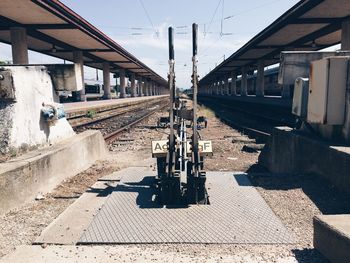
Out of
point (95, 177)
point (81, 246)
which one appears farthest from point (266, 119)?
point (81, 246)

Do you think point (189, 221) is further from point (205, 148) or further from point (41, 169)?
point (41, 169)

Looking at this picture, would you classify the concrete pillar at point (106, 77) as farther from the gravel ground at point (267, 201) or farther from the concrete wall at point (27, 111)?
the concrete wall at point (27, 111)

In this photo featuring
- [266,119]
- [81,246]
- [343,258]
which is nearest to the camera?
[343,258]

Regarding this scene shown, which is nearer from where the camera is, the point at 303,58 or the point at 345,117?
the point at 345,117

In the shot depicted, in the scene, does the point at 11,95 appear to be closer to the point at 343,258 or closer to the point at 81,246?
the point at 81,246

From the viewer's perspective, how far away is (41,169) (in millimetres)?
5109

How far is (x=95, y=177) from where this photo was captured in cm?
657

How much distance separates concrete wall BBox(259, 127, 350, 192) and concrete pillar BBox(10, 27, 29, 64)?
2095 cm

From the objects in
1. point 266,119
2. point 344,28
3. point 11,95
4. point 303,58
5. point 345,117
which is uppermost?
point 344,28

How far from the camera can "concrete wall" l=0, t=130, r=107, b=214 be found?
424 centimetres

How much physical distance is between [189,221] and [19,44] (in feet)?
76.0

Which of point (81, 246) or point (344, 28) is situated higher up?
point (344, 28)

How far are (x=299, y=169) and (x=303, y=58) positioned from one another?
245 cm

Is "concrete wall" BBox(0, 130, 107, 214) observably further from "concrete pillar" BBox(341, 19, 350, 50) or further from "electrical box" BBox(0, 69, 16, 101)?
"concrete pillar" BBox(341, 19, 350, 50)
